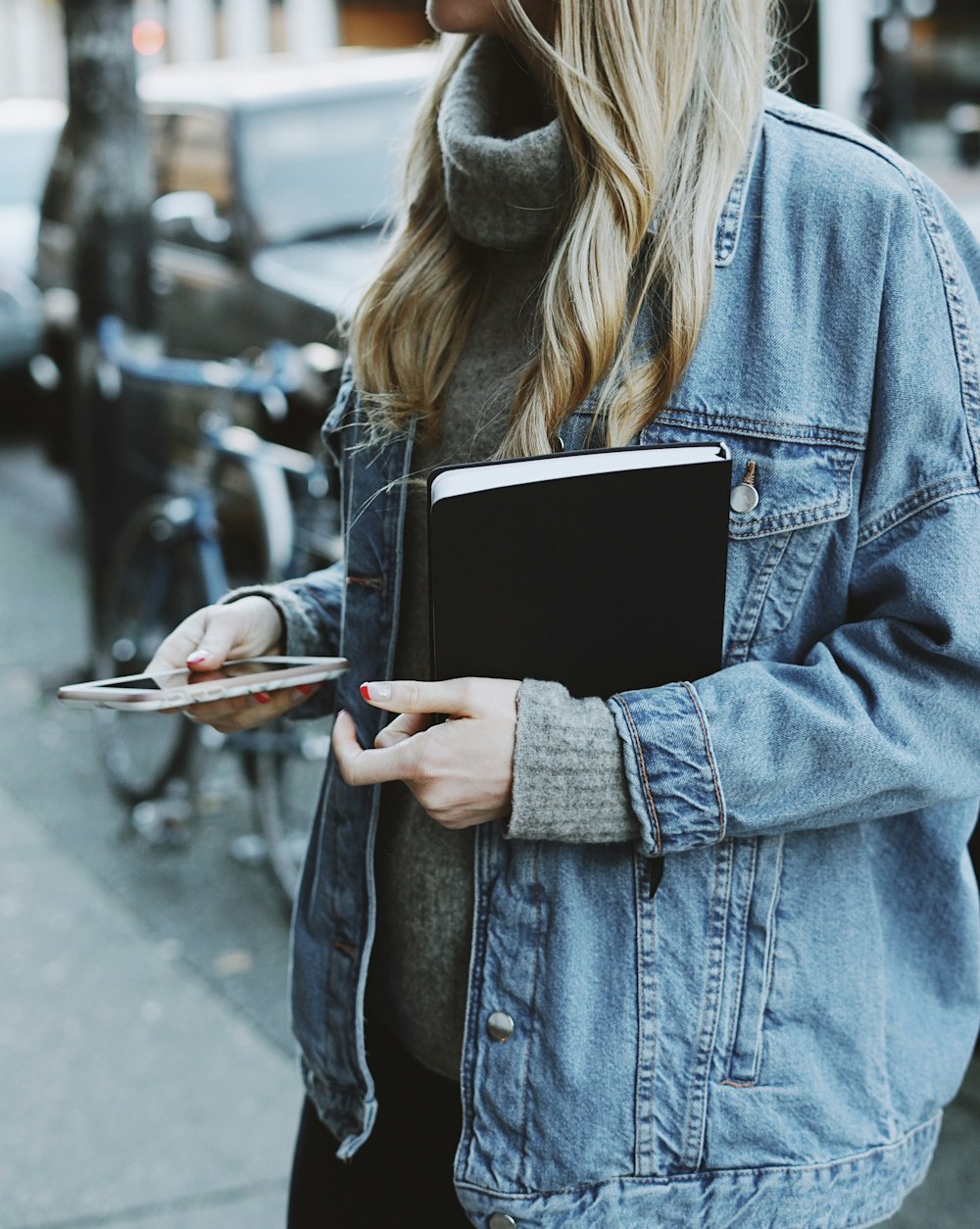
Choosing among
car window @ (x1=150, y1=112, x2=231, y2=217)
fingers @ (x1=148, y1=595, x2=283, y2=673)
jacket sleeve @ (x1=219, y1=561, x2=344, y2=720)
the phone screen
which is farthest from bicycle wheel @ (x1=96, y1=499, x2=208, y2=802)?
the phone screen

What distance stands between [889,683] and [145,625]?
143 inches

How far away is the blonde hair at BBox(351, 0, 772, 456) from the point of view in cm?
137

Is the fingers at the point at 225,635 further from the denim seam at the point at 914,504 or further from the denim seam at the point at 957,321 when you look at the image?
the denim seam at the point at 957,321

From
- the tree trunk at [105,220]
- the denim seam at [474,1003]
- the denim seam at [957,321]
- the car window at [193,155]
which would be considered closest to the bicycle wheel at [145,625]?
the tree trunk at [105,220]

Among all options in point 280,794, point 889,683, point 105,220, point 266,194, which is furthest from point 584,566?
point 266,194

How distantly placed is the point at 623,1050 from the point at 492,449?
0.59 metres

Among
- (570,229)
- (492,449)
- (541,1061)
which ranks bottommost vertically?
(541,1061)

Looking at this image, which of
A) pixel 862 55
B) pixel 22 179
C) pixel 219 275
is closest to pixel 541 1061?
pixel 219 275

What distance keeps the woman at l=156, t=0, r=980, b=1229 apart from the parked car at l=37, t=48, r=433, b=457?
13.5 feet

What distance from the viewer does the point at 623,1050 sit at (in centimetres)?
139

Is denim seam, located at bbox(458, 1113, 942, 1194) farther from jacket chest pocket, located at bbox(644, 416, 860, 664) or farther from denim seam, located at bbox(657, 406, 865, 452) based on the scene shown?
denim seam, located at bbox(657, 406, 865, 452)

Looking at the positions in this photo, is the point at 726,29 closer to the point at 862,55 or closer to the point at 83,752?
the point at 83,752

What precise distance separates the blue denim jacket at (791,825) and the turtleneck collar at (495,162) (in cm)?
19

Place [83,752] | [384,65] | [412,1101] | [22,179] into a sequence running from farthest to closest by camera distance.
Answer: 1. [22,179]
2. [384,65]
3. [83,752]
4. [412,1101]
